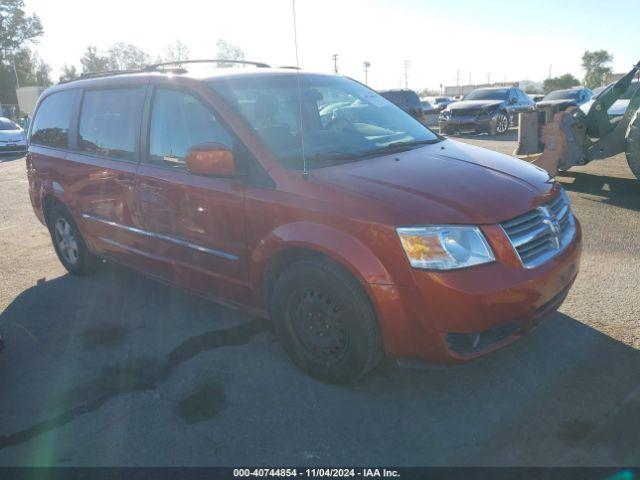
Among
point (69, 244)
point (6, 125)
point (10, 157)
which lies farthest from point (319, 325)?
point (6, 125)

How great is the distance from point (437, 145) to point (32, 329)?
3.50 m

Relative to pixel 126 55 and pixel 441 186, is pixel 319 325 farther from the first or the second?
pixel 126 55

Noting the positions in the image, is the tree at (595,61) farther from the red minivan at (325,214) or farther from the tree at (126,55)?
the red minivan at (325,214)

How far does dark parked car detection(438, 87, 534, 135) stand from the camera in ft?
55.8

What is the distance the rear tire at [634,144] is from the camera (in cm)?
714

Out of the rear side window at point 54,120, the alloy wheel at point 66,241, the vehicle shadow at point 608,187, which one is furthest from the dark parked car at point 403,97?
the alloy wheel at point 66,241

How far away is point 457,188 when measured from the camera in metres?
2.94

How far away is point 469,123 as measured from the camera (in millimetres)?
17094

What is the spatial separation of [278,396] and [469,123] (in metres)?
15.6

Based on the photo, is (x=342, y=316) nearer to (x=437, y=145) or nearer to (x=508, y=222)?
(x=508, y=222)

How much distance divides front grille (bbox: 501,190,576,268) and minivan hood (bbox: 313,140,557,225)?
57mm

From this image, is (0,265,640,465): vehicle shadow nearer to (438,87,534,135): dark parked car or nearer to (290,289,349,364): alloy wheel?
(290,289,349,364): alloy wheel

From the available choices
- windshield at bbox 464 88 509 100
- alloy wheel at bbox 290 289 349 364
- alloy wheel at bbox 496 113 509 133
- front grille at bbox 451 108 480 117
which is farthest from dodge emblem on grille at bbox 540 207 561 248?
windshield at bbox 464 88 509 100

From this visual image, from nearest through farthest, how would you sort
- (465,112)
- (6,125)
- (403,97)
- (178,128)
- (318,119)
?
(178,128) → (318,119) → (465,112) → (403,97) → (6,125)
